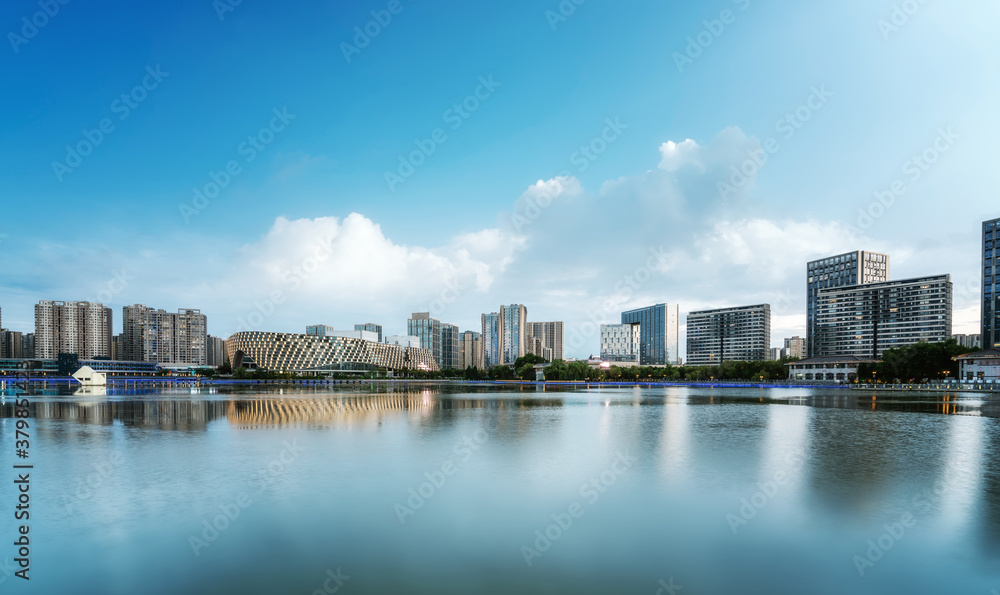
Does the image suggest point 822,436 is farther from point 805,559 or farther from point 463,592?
point 463,592

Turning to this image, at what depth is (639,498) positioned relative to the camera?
15117 millimetres

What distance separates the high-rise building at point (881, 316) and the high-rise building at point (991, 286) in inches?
1252

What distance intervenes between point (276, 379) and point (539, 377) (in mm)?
80217

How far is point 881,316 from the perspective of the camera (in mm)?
165625

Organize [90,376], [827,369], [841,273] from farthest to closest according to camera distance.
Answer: [841,273] → [827,369] → [90,376]

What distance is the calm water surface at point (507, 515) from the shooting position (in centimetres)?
990

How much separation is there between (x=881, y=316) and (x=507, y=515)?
194484mm

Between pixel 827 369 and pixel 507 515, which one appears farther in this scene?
pixel 827 369

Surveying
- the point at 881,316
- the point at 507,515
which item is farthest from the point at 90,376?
the point at 881,316

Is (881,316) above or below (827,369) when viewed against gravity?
above

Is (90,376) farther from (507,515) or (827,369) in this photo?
(827,369)

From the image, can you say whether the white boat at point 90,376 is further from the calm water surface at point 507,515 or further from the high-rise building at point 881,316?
the high-rise building at point 881,316

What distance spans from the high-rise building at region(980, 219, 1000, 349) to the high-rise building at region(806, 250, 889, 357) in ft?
189

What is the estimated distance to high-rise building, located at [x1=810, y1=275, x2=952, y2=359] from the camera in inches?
6107
